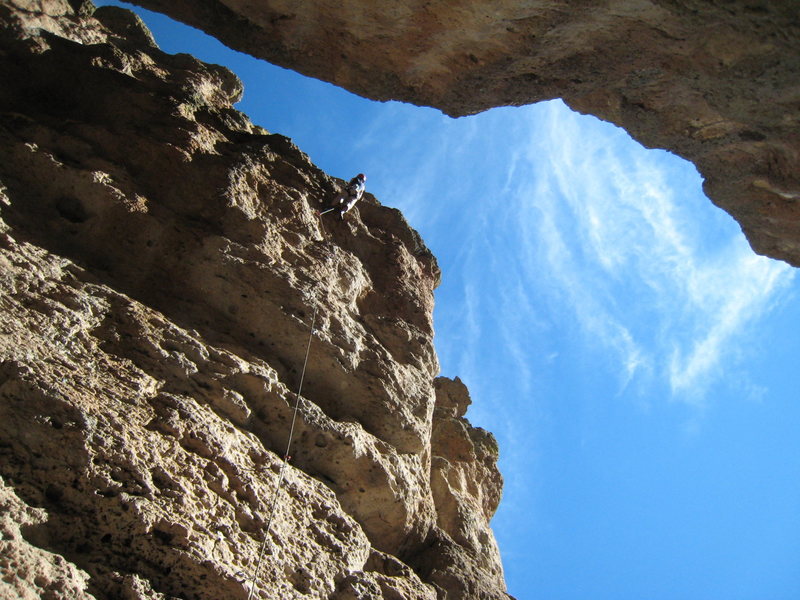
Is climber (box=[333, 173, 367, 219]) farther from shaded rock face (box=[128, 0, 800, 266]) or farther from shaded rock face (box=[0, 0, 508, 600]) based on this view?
shaded rock face (box=[128, 0, 800, 266])

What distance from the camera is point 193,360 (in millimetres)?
5672

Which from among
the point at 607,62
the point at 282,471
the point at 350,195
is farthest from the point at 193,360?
the point at 607,62

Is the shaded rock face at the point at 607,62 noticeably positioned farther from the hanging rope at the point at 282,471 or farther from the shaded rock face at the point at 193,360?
the hanging rope at the point at 282,471

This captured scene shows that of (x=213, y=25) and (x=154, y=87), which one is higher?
(x=213, y=25)

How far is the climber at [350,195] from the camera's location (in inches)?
349

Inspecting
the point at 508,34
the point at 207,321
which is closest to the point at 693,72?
the point at 508,34

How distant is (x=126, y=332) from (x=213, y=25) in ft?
14.7

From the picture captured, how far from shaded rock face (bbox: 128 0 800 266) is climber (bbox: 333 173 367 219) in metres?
1.41

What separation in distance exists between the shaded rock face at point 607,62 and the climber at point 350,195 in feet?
4.64

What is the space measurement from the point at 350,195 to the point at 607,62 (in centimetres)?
374

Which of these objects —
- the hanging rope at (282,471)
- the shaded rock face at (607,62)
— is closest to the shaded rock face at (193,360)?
the hanging rope at (282,471)

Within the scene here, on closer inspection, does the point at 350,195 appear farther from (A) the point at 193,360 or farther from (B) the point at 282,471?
(B) the point at 282,471

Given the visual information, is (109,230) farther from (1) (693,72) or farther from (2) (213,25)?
(1) (693,72)

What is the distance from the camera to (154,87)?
8211mm
